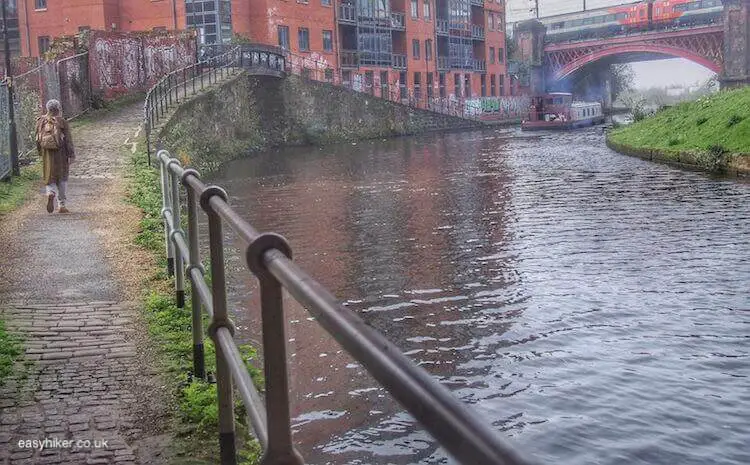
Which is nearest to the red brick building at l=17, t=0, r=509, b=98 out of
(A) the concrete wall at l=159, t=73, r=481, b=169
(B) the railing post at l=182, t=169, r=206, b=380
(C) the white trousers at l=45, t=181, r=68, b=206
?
(A) the concrete wall at l=159, t=73, r=481, b=169

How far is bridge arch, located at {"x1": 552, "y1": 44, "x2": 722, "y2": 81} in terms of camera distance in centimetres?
6588

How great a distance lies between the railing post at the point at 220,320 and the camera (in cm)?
376

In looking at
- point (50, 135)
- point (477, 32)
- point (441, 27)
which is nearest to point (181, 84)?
point (50, 135)

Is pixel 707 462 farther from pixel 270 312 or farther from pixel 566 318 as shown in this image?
pixel 270 312

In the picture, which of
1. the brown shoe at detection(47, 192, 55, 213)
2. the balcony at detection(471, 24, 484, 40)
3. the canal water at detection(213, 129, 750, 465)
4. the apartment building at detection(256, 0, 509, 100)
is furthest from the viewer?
the balcony at detection(471, 24, 484, 40)

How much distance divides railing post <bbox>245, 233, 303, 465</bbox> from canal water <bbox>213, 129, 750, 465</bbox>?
3.71 ft

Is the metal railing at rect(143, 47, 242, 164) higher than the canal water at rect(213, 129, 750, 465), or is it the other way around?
the metal railing at rect(143, 47, 242, 164)

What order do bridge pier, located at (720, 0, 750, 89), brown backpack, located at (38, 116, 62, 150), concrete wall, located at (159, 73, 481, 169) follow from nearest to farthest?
brown backpack, located at (38, 116, 62, 150)
concrete wall, located at (159, 73, 481, 169)
bridge pier, located at (720, 0, 750, 89)

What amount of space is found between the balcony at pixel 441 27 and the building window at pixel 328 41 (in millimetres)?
14305

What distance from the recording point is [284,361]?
7.32 feet

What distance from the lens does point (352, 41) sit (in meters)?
55.5

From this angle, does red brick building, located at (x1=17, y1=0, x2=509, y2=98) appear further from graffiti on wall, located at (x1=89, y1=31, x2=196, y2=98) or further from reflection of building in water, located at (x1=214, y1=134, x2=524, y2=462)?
reflection of building in water, located at (x1=214, y1=134, x2=524, y2=462)

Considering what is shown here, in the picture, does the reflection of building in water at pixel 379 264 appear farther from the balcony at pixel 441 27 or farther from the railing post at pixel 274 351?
the balcony at pixel 441 27

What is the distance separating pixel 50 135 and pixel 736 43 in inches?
2317
